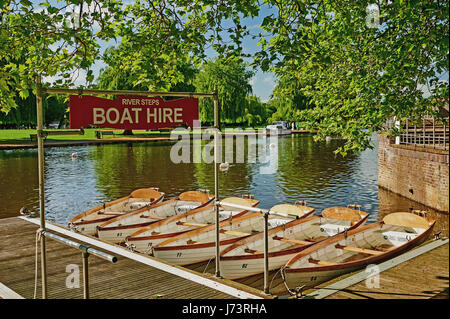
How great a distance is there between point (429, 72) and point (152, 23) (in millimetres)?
7177

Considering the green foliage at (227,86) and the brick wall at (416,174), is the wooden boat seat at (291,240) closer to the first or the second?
the brick wall at (416,174)

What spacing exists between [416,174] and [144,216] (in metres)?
12.2

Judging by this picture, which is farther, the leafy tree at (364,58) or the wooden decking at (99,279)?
the leafy tree at (364,58)

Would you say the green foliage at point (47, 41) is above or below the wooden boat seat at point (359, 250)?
above

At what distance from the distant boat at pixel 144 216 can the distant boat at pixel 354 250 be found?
559 centimetres

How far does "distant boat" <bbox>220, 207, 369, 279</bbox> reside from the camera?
9.75 metres

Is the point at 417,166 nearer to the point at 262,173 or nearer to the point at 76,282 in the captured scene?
the point at 262,173

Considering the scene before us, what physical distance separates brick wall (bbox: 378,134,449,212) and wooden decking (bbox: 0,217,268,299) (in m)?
11.8

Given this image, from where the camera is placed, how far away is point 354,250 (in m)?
10.2

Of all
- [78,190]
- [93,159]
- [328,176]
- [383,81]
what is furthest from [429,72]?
[93,159]

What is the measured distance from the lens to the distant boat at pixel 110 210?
1386cm

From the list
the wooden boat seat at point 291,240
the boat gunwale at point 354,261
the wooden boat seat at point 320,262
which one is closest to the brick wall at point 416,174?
the boat gunwale at point 354,261

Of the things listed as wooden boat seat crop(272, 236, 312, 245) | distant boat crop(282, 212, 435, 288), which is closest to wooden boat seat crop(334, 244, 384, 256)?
distant boat crop(282, 212, 435, 288)

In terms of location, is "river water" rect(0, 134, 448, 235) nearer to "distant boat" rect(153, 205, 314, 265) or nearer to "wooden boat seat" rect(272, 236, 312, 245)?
"wooden boat seat" rect(272, 236, 312, 245)
